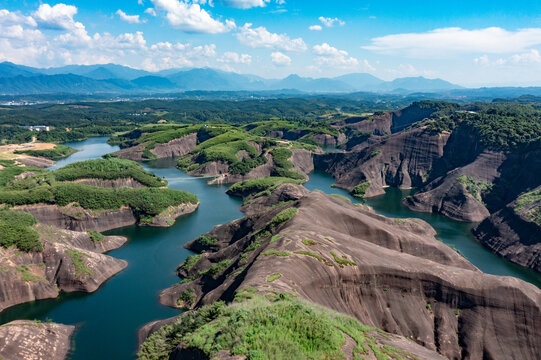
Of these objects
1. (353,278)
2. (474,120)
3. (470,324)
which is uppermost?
(474,120)

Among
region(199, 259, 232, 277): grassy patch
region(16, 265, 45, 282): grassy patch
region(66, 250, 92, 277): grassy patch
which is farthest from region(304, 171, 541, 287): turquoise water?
region(16, 265, 45, 282): grassy patch

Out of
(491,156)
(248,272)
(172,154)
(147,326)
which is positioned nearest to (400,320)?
(248,272)

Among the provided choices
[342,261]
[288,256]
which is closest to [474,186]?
[342,261]

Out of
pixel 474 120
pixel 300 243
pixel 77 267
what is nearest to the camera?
pixel 300 243

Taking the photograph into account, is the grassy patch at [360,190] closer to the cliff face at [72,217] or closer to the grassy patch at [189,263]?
the grassy patch at [189,263]

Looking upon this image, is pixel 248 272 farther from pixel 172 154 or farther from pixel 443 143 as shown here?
pixel 172 154
